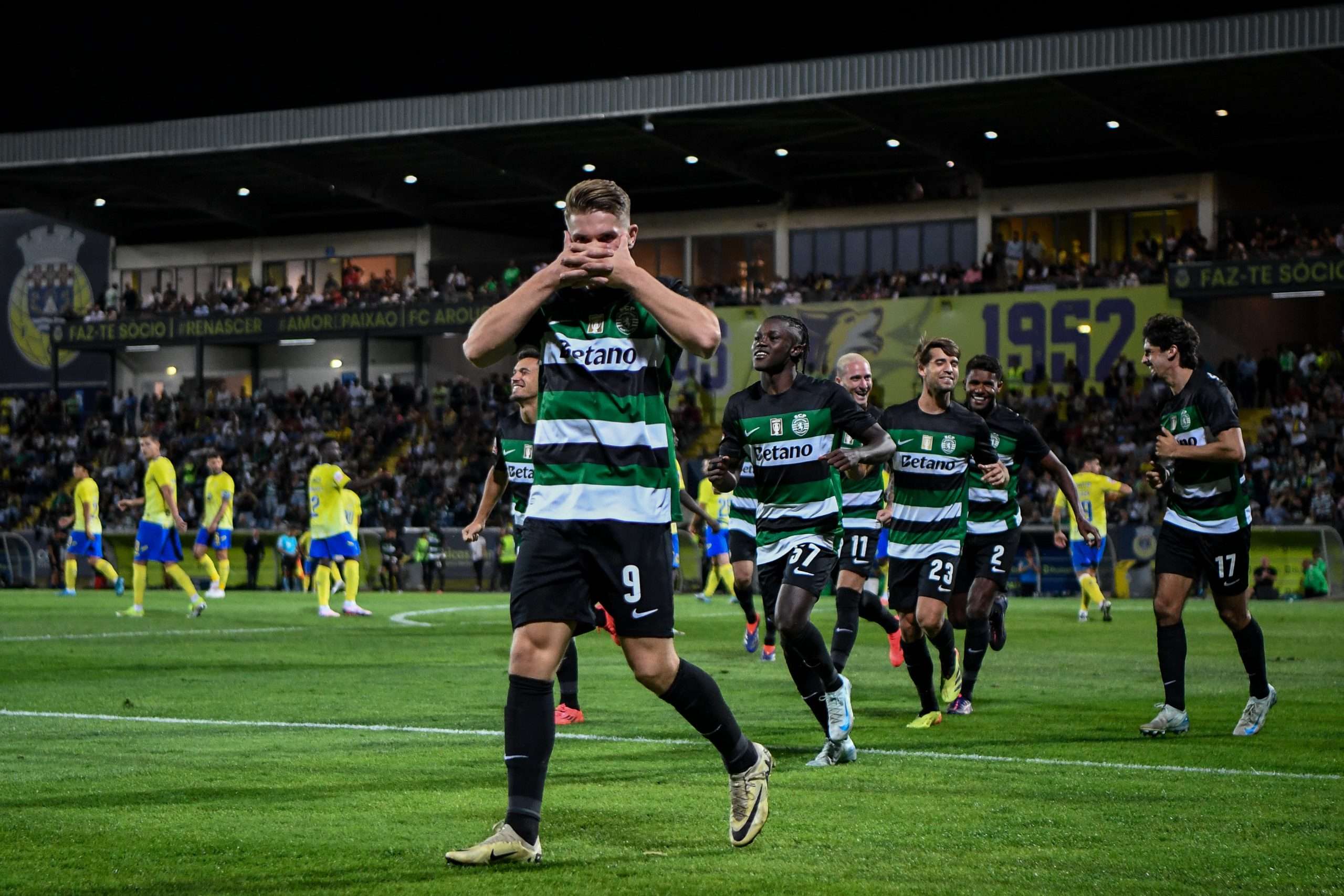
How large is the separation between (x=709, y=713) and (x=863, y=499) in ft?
23.3

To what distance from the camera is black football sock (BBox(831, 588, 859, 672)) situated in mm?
10867

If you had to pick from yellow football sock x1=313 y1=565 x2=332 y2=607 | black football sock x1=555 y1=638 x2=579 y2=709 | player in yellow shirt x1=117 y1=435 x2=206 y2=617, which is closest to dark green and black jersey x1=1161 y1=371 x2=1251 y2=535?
black football sock x1=555 y1=638 x2=579 y2=709

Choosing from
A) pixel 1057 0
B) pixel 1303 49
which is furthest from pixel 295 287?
pixel 1303 49

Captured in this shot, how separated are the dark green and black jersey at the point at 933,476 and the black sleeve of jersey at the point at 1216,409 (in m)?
1.41

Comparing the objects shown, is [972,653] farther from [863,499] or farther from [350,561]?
[350,561]

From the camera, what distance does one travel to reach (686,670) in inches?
228

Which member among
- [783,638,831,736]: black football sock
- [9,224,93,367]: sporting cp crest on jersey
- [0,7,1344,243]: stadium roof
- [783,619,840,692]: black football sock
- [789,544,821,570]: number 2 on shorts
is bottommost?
[783,638,831,736]: black football sock

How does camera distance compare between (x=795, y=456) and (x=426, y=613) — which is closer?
(x=795, y=456)

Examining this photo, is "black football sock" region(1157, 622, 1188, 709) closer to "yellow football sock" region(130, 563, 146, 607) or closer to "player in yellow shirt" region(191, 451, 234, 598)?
"yellow football sock" region(130, 563, 146, 607)

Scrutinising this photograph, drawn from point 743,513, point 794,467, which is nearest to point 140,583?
point 743,513

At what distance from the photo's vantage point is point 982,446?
10602mm

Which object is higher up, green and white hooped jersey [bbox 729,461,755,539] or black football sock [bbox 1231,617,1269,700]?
green and white hooped jersey [bbox 729,461,755,539]

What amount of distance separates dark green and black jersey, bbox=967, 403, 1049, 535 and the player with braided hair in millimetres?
2724

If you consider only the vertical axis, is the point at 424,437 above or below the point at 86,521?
above
